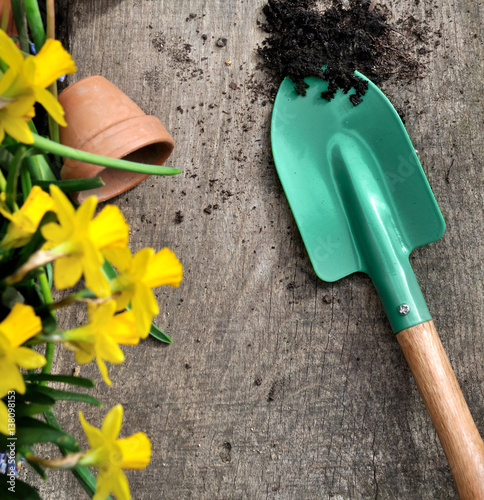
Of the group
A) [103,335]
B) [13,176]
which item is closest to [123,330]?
[103,335]

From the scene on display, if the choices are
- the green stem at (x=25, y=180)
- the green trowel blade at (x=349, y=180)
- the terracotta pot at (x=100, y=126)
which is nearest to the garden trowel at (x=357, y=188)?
the green trowel blade at (x=349, y=180)

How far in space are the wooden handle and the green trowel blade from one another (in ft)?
0.49

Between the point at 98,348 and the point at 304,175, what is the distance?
0.74 m

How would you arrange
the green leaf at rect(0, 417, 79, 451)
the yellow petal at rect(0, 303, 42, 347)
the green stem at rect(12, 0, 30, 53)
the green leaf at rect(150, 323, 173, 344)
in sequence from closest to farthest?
1. the yellow petal at rect(0, 303, 42, 347)
2. the green leaf at rect(0, 417, 79, 451)
3. the green stem at rect(12, 0, 30, 53)
4. the green leaf at rect(150, 323, 173, 344)

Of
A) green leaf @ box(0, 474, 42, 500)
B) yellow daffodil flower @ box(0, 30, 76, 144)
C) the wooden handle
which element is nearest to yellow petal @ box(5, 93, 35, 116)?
yellow daffodil flower @ box(0, 30, 76, 144)

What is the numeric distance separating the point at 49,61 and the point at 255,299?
2.32ft

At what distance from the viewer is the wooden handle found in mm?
914

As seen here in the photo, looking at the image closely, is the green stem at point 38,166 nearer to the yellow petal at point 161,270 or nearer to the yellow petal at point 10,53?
the yellow petal at point 10,53

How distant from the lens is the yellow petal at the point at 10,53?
0.50 m

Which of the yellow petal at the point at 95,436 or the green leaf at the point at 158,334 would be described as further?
the green leaf at the point at 158,334

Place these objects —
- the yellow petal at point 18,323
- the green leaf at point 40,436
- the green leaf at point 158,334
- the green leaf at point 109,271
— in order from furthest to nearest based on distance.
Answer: the green leaf at point 158,334 → the green leaf at point 109,271 → the green leaf at point 40,436 → the yellow petal at point 18,323

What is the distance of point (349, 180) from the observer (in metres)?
1.07

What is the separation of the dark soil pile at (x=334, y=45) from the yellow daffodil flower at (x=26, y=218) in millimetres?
733

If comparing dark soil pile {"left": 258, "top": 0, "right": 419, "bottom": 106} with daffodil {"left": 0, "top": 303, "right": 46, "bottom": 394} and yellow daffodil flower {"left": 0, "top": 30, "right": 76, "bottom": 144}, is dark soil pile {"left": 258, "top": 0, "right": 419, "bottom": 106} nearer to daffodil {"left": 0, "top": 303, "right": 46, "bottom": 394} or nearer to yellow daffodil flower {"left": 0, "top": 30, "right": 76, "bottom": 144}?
yellow daffodil flower {"left": 0, "top": 30, "right": 76, "bottom": 144}
